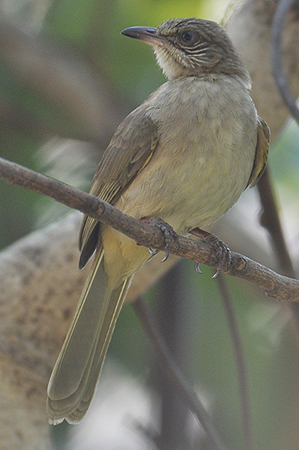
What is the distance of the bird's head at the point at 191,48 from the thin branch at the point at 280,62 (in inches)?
8.0

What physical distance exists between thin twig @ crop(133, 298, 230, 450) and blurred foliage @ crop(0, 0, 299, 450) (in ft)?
2.26

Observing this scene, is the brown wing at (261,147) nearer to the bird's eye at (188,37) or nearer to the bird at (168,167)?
A: the bird at (168,167)

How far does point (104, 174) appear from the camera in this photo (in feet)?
12.6

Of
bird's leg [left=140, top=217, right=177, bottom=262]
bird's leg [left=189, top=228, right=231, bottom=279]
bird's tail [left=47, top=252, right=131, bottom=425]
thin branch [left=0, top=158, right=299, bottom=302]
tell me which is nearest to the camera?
thin branch [left=0, top=158, right=299, bottom=302]

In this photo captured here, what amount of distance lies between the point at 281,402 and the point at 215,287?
104cm

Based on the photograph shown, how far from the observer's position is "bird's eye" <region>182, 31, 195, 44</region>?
165 inches

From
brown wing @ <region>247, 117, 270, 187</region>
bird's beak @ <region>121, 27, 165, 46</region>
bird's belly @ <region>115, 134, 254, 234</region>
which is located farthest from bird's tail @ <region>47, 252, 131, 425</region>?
bird's beak @ <region>121, 27, 165, 46</region>

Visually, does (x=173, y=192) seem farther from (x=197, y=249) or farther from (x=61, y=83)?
(x=61, y=83)

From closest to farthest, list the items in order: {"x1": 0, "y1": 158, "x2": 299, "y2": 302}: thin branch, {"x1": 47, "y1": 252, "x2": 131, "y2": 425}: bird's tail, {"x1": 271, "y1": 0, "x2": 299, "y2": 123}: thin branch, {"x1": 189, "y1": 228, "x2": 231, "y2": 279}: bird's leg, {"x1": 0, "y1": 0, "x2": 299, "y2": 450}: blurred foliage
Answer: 1. {"x1": 0, "y1": 158, "x2": 299, "y2": 302}: thin branch
2. {"x1": 189, "y1": 228, "x2": 231, "y2": 279}: bird's leg
3. {"x1": 47, "y1": 252, "x2": 131, "y2": 425}: bird's tail
4. {"x1": 271, "y1": 0, "x2": 299, "y2": 123}: thin branch
5. {"x1": 0, "y1": 0, "x2": 299, "y2": 450}: blurred foliage

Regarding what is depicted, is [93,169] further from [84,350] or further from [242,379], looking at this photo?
[242,379]

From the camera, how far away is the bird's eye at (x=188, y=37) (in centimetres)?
419

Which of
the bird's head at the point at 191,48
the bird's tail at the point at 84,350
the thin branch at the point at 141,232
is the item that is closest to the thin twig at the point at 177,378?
the bird's tail at the point at 84,350

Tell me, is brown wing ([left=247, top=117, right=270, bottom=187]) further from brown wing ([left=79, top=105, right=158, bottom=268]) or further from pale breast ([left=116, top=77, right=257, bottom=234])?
brown wing ([left=79, top=105, right=158, bottom=268])

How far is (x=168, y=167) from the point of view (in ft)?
11.4
